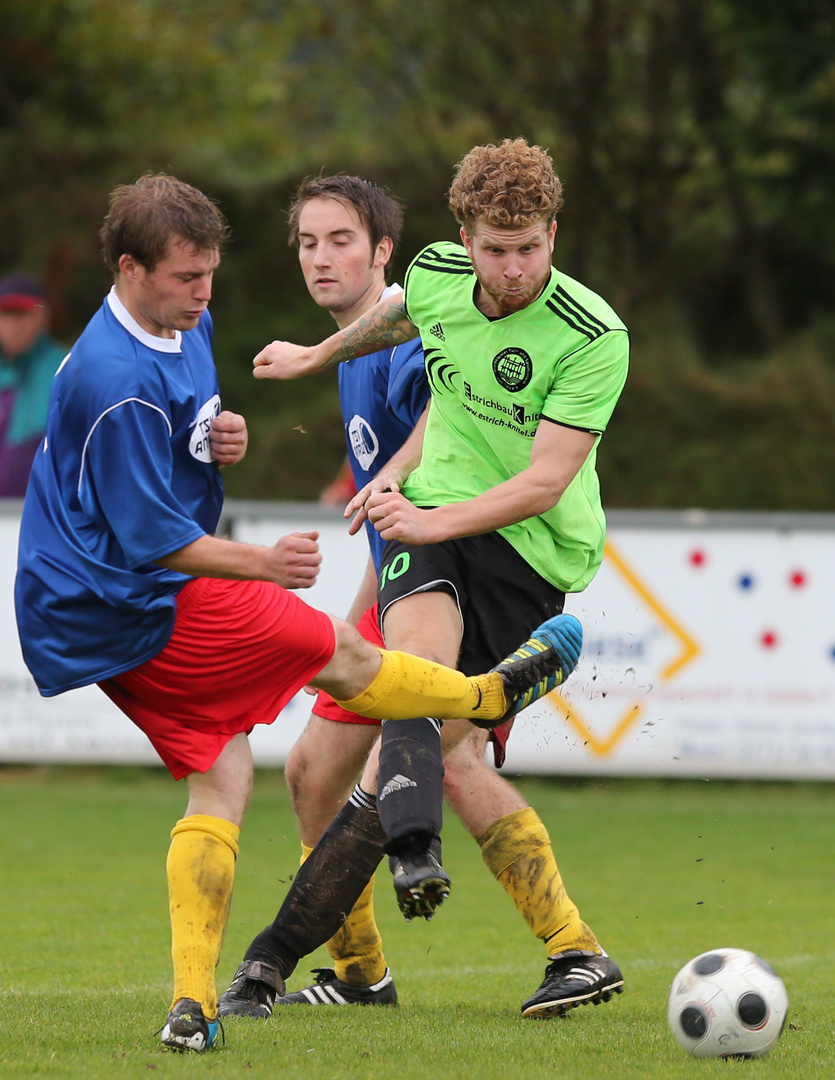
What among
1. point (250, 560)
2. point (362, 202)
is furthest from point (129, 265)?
point (362, 202)

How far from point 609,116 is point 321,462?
4.50m

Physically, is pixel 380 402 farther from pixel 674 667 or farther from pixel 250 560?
pixel 674 667

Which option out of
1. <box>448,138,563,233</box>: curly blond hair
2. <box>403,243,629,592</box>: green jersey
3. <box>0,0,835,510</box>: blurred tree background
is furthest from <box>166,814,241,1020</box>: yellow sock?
<box>0,0,835,510</box>: blurred tree background

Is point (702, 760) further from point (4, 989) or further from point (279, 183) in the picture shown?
point (279, 183)

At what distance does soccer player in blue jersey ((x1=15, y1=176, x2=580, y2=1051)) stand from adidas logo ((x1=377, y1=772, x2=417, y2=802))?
0.59 ft

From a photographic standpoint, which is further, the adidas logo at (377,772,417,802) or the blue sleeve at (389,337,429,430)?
the blue sleeve at (389,337,429,430)

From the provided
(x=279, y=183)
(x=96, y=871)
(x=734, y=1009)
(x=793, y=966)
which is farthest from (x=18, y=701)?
(x=279, y=183)

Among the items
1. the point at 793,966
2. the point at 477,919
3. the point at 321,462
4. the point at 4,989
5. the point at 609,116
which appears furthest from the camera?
the point at 609,116

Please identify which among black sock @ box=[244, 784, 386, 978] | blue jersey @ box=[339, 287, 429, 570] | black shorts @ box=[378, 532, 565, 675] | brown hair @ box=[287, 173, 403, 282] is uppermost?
brown hair @ box=[287, 173, 403, 282]

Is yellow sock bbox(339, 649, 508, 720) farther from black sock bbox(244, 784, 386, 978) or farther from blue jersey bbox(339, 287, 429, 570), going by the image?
blue jersey bbox(339, 287, 429, 570)

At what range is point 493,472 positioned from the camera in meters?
4.59

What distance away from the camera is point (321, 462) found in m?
12.9

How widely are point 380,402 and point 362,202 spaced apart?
2.17ft

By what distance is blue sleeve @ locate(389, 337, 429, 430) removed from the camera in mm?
4922
